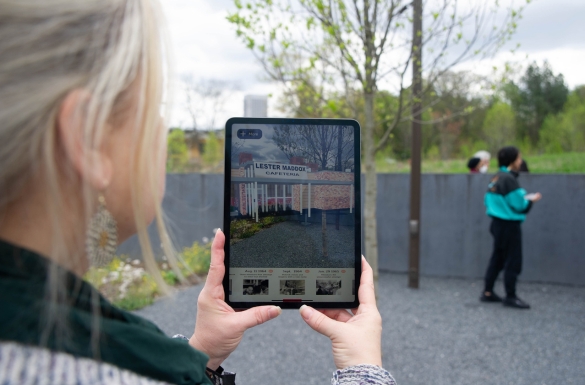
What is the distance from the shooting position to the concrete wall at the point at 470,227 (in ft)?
22.7

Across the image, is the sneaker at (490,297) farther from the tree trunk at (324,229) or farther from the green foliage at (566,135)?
the green foliage at (566,135)

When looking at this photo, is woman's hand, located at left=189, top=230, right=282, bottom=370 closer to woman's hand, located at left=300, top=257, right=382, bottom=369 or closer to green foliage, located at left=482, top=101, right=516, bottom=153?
woman's hand, located at left=300, top=257, right=382, bottom=369

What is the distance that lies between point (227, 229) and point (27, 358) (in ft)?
2.53

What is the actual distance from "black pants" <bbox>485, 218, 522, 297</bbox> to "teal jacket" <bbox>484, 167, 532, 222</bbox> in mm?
92

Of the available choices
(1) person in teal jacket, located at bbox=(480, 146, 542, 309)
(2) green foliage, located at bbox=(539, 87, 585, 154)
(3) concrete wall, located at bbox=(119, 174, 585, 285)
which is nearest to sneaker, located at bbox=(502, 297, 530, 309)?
(1) person in teal jacket, located at bbox=(480, 146, 542, 309)

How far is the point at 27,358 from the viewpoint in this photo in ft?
2.35

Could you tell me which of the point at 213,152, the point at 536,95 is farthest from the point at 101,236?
the point at 536,95

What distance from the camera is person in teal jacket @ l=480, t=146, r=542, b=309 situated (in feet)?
18.7

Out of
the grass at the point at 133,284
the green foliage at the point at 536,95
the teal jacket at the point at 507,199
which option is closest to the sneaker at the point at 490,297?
the teal jacket at the point at 507,199

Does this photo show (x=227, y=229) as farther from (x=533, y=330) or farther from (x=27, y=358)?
(x=533, y=330)

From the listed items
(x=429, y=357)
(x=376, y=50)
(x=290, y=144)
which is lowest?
(x=429, y=357)

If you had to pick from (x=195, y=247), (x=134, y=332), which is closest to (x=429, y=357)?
(x=134, y=332)

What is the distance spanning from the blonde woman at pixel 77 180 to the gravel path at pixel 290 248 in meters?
0.51

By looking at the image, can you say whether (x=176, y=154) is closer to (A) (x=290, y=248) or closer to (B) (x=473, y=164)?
(B) (x=473, y=164)
